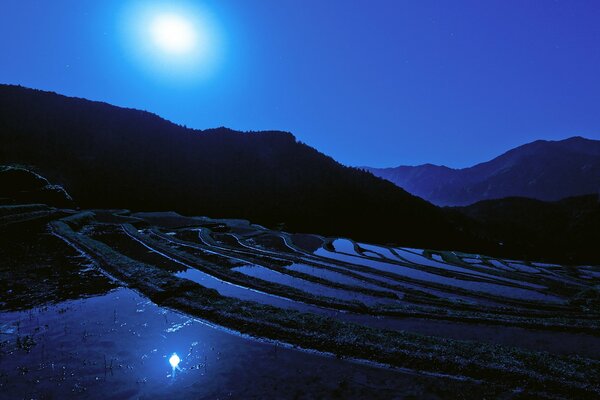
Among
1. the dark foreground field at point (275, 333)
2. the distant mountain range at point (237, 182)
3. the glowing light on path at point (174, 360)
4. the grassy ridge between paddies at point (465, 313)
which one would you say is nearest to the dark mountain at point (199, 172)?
the distant mountain range at point (237, 182)

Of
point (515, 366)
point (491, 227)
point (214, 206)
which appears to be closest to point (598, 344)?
point (515, 366)

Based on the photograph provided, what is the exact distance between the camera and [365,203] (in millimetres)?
97125

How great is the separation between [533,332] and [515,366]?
218 inches

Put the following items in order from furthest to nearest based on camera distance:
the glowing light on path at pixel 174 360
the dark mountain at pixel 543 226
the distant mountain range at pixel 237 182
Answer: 1. the dark mountain at pixel 543 226
2. the distant mountain range at pixel 237 182
3. the glowing light on path at pixel 174 360

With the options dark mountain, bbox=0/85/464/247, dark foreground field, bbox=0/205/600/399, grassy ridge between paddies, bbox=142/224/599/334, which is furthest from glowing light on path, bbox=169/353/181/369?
dark mountain, bbox=0/85/464/247

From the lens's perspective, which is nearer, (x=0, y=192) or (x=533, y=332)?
(x=533, y=332)

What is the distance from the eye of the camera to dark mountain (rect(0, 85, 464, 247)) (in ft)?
287

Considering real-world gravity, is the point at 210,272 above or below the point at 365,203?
below

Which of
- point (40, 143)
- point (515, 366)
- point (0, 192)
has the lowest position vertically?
point (515, 366)

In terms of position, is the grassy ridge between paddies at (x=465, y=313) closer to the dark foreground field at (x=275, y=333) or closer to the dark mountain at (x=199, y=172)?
the dark foreground field at (x=275, y=333)

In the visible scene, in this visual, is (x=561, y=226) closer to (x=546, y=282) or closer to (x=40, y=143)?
(x=546, y=282)

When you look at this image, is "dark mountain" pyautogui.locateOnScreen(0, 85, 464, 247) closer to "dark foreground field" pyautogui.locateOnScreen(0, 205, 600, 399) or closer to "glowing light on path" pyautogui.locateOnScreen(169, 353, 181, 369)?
"dark foreground field" pyautogui.locateOnScreen(0, 205, 600, 399)

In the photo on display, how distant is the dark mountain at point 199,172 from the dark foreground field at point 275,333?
53202 millimetres

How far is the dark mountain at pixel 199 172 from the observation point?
87375 millimetres
